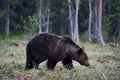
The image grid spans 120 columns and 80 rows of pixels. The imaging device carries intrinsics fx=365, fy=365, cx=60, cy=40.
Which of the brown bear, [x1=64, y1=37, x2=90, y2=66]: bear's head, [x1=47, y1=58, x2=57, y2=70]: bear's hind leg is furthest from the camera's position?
[x1=64, y1=37, x2=90, y2=66]: bear's head

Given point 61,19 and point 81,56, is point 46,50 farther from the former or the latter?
point 61,19

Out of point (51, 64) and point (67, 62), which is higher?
point (51, 64)

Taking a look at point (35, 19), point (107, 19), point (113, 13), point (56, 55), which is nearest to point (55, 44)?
point (56, 55)

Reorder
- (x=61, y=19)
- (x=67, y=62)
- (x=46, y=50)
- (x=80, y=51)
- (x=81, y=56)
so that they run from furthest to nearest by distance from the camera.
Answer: (x=61, y=19), (x=81, y=56), (x=80, y=51), (x=67, y=62), (x=46, y=50)

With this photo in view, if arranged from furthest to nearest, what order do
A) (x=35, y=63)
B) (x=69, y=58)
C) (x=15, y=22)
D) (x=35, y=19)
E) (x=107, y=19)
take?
(x=15, y=22) < (x=107, y=19) < (x=35, y=19) < (x=69, y=58) < (x=35, y=63)

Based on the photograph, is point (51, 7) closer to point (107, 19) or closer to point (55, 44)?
point (107, 19)

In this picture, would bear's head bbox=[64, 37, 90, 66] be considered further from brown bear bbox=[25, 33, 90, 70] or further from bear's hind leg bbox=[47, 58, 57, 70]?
bear's hind leg bbox=[47, 58, 57, 70]

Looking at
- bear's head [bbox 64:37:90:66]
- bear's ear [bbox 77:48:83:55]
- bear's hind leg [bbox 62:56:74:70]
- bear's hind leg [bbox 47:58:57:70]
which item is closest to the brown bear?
bear's hind leg [bbox 47:58:57:70]

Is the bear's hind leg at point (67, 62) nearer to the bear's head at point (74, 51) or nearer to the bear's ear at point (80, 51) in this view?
the bear's head at point (74, 51)

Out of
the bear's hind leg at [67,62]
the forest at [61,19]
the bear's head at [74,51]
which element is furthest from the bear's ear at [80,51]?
the forest at [61,19]

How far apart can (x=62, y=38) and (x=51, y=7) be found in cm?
3439

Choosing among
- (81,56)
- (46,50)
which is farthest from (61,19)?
(46,50)

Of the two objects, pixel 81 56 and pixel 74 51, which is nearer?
pixel 74 51

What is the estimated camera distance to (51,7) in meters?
48.7
